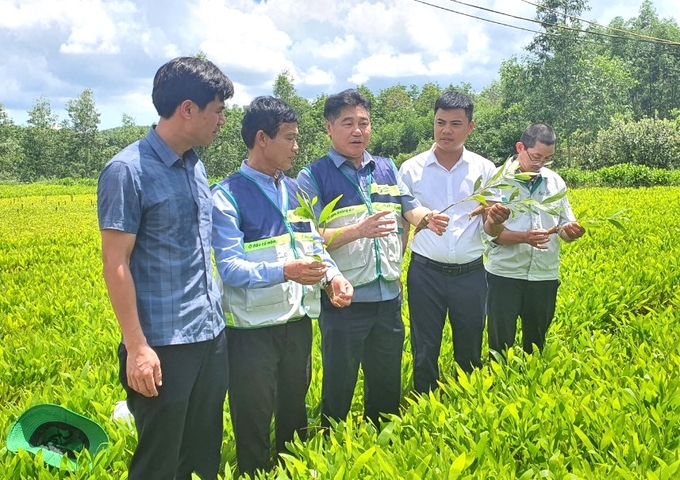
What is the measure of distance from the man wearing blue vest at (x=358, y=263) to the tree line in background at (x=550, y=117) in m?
20.8

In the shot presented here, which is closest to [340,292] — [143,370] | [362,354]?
[362,354]

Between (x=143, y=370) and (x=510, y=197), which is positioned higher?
(x=510, y=197)

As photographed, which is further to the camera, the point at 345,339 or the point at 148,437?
the point at 345,339

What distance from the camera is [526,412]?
2.17 m

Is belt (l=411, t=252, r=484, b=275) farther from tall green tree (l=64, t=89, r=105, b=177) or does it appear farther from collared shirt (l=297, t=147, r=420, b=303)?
tall green tree (l=64, t=89, r=105, b=177)

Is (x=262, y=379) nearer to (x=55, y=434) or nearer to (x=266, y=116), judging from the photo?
(x=55, y=434)

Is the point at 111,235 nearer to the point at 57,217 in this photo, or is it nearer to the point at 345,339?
the point at 345,339

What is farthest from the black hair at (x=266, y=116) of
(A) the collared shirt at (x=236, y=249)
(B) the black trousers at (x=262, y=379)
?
(B) the black trousers at (x=262, y=379)

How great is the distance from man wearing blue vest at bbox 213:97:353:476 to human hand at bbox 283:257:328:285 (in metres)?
0.08

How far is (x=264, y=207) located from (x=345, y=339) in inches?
31.0

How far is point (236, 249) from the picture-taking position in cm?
234

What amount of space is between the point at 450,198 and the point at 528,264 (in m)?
0.72

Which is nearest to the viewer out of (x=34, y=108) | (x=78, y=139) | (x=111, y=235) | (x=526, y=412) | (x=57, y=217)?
(x=111, y=235)

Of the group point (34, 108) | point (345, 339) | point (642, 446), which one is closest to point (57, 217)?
point (345, 339)
